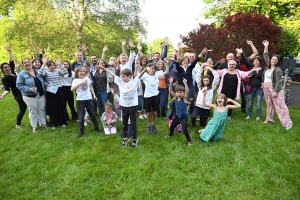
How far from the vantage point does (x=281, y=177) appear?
353cm

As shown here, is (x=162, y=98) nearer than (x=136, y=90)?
No

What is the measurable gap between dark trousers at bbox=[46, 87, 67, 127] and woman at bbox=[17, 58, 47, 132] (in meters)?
0.16

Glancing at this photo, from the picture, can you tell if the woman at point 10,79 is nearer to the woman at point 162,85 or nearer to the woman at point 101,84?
the woman at point 101,84

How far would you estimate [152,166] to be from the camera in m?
3.96

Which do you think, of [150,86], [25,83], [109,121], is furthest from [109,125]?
[25,83]

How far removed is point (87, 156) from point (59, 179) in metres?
0.82

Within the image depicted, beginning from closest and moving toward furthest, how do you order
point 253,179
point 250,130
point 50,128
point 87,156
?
point 253,179 < point 87,156 < point 250,130 < point 50,128

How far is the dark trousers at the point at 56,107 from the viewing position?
615 cm

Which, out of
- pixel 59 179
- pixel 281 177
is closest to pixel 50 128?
pixel 59 179

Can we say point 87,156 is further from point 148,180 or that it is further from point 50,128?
point 50,128

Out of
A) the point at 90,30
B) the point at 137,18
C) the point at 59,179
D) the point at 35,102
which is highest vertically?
the point at 137,18

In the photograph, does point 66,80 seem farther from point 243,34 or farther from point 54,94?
point 243,34

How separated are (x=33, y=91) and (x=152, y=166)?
3.94 metres

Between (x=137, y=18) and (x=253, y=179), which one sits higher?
(x=137, y=18)
